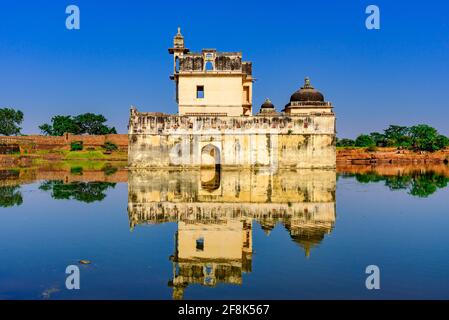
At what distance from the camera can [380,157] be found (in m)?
55.7

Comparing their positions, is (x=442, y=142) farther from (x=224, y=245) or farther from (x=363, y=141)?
(x=224, y=245)

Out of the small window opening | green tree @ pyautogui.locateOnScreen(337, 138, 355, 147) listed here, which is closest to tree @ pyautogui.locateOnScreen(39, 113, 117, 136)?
green tree @ pyautogui.locateOnScreen(337, 138, 355, 147)

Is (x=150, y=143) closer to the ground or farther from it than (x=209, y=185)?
farther from it

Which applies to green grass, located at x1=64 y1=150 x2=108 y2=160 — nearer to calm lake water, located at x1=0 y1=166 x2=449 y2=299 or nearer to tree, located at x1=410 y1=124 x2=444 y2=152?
calm lake water, located at x1=0 y1=166 x2=449 y2=299

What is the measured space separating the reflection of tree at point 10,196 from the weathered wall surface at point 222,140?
1146 centimetres

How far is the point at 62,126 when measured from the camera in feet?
256

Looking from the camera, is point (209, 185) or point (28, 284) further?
point (209, 185)

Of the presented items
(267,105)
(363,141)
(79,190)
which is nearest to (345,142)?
(363,141)

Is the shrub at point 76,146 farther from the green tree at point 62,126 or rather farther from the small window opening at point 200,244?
the small window opening at point 200,244

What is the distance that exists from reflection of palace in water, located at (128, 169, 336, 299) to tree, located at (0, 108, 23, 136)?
6558cm
